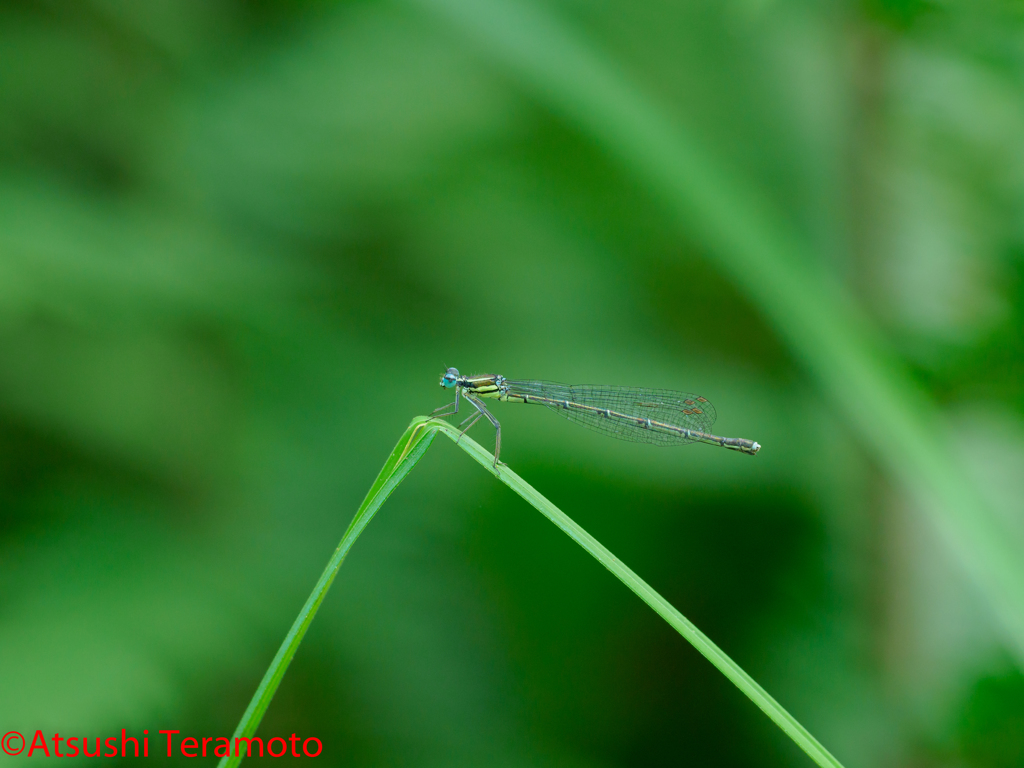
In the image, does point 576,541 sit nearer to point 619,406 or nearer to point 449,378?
point 449,378

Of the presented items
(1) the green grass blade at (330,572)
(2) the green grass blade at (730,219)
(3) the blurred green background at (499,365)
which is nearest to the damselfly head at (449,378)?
(3) the blurred green background at (499,365)

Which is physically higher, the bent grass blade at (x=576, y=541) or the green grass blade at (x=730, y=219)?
the green grass blade at (x=730, y=219)

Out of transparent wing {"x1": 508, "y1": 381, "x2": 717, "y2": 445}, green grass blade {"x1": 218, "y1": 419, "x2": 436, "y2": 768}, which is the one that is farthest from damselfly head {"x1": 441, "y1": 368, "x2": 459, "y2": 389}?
green grass blade {"x1": 218, "y1": 419, "x2": 436, "y2": 768}

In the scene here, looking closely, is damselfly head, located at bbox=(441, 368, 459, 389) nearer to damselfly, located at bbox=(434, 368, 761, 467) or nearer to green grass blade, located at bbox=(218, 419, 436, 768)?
damselfly, located at bbox=(434, 368, 761, 467)

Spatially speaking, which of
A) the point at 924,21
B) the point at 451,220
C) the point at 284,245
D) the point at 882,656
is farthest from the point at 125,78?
the point at 882,656

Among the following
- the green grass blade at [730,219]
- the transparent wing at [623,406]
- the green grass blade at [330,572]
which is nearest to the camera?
the green grass blade at [330,572]

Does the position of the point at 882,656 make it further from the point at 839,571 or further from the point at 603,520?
the point at 603,520

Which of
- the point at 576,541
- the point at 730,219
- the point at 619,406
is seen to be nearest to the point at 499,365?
the point at 619,406

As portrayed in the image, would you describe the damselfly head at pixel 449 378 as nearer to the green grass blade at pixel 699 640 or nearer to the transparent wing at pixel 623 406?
the transparent wing at pixel 623 406
